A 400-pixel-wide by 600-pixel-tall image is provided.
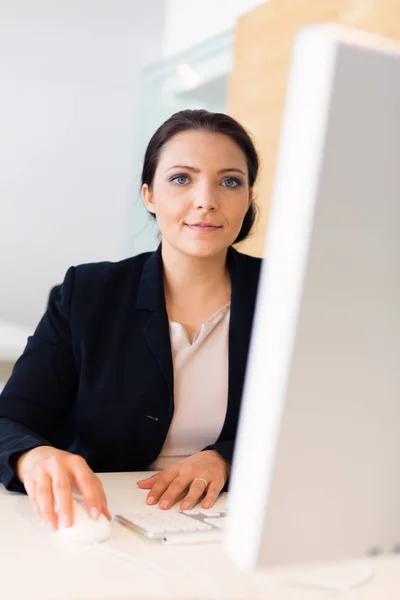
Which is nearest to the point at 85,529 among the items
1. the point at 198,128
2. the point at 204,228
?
the point at 204,228

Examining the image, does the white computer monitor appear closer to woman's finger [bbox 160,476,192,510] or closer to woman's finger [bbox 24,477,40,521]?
woman's finger [bbox 24,477,40,521]

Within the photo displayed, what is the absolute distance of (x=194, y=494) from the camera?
4.83 ft

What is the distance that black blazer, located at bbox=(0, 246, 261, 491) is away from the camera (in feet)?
5.88

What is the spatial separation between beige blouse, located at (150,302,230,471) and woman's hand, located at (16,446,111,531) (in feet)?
1.81

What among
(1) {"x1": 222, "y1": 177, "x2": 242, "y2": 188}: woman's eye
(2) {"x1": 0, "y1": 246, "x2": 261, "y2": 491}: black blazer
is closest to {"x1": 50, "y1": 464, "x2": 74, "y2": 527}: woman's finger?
(2) {"x1": 0, "y1": 246, "x2": 261, "y2": 491}: black blazer

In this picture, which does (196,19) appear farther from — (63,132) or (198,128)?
(198,128)

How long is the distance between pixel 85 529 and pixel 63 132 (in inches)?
174

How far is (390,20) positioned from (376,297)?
2091 mm

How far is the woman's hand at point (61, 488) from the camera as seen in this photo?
1.21 meters

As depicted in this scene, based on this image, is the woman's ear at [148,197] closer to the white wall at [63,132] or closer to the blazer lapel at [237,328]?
the blazer lapel at [237,328]

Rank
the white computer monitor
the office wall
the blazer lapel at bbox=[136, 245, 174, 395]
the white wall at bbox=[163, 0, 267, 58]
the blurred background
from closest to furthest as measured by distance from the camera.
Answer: the white computer monitor → the blazer lapel at bbox=[136, 245, 174, 395] → the office wall → the white wall at bbox=[163, 0, 267, 58] → the blurred background

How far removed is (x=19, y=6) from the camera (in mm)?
5168

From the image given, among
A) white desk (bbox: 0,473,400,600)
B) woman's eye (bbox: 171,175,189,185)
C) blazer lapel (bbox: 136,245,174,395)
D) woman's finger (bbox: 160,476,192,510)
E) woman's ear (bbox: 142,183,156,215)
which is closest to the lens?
white desk (bbox: 0,473,400,600)

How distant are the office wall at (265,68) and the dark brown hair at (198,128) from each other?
891 mm
